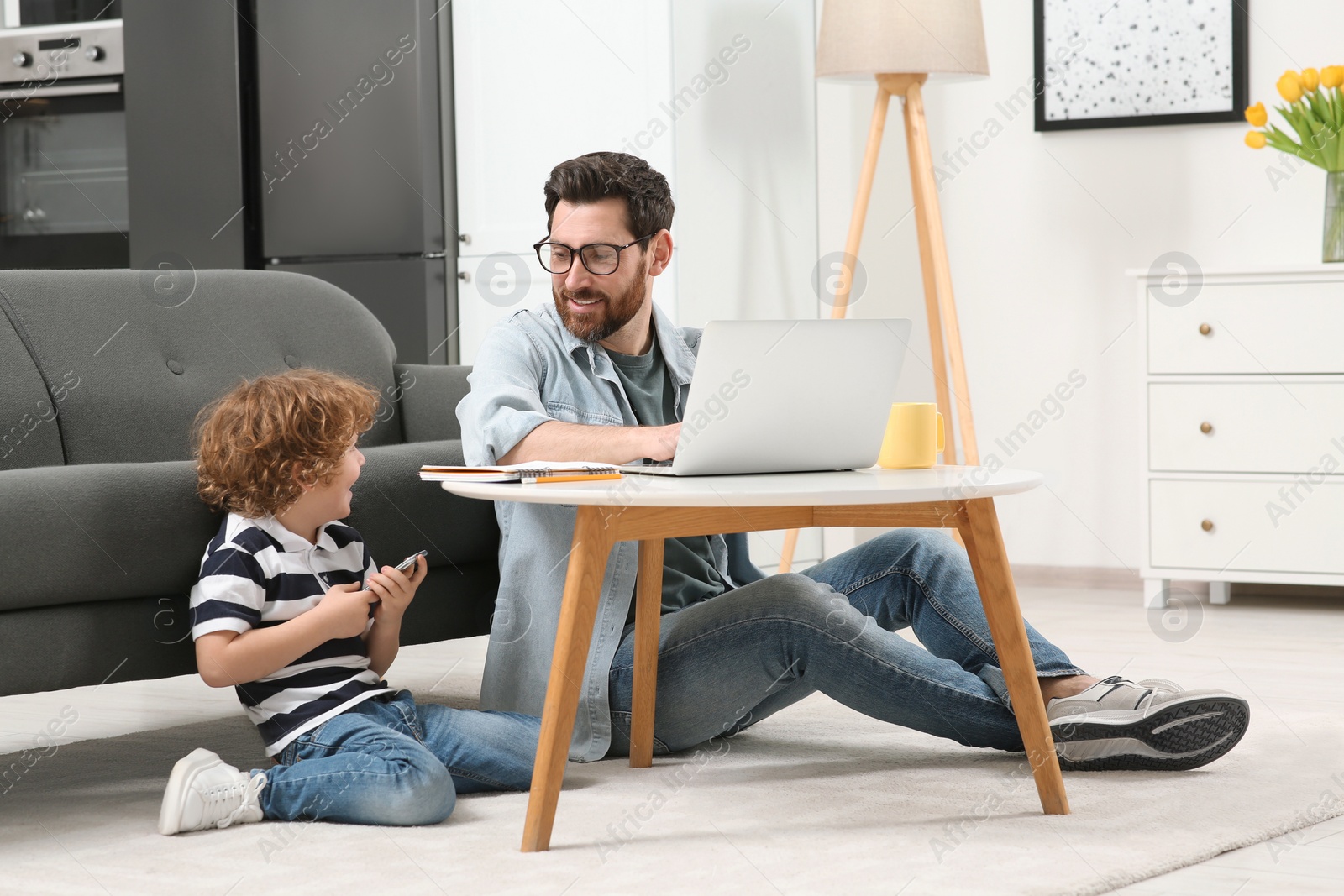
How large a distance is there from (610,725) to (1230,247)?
8.66ft

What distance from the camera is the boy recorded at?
1745mm

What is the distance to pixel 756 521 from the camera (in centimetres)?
167

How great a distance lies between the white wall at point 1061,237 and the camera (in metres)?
3.97

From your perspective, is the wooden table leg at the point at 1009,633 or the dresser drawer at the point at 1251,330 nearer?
the wooden table leg at the point at 1009,633

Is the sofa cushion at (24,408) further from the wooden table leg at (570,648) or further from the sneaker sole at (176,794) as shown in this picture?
the wooden table leg at (570,648)

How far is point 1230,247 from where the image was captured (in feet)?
13.1

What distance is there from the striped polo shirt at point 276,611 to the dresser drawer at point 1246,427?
7.86ft

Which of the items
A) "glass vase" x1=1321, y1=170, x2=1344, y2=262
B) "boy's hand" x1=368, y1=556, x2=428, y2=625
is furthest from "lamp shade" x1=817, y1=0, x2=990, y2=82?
"boy's hand" x1=368, y1=556, x2=428, y2=625

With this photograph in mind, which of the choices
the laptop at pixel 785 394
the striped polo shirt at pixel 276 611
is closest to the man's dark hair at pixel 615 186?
the laptop at pixel 785 394

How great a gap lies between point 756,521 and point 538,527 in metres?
0.37

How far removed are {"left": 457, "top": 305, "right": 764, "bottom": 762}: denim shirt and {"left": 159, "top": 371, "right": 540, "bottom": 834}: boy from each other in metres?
0.08

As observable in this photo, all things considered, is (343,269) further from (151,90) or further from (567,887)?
(567,887)

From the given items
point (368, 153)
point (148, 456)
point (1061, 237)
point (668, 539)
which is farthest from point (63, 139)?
point (668, 539)

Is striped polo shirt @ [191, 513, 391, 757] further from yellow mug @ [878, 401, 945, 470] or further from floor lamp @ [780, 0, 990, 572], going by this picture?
floor lamp @ [780, 0, 990, 572]
